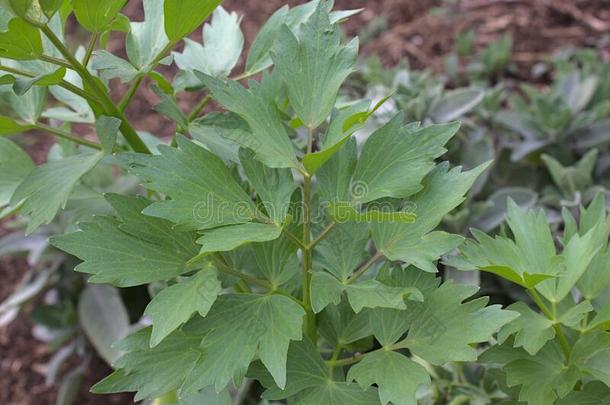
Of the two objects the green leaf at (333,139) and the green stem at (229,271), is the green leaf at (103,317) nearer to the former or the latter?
the green stem at (229,271)

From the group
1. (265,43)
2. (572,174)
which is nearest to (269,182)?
(265,43)

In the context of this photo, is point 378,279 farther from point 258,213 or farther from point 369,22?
point 369,22

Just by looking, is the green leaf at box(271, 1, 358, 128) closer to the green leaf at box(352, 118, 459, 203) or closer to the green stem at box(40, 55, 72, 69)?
the green leaf at box(352, 118, 459, 203)

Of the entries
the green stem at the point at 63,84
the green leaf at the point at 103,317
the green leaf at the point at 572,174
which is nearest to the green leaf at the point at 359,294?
the green stem at the point at 63,84

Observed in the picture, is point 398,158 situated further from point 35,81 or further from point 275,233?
point 35,81

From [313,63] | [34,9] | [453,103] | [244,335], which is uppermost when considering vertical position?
[34,9]

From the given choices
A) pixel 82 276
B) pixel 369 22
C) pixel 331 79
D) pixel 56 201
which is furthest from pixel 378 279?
pixel 369 22

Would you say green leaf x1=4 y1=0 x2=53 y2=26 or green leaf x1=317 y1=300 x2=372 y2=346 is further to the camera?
green leaf x1=317 y1=300 x2=372 y2=346

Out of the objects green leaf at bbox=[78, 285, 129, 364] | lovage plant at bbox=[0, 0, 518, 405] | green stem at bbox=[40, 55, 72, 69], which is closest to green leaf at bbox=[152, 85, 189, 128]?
lovage plant at bbox=[0, 0, 518, 405]
